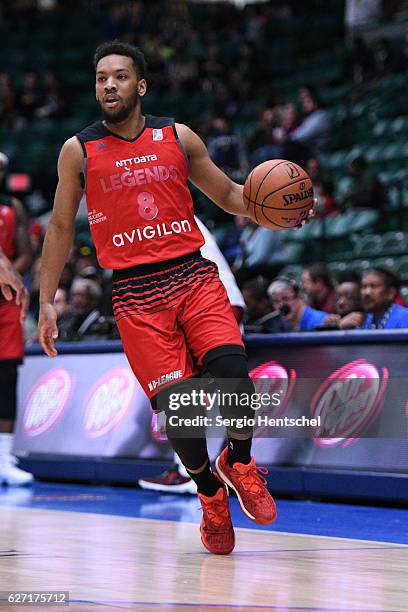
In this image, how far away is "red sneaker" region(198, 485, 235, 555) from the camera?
5156 millimetres

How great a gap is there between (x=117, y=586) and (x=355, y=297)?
193 inches

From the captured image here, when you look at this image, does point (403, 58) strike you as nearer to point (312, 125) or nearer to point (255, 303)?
point (312, 125)

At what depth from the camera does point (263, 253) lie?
11336 millimetres

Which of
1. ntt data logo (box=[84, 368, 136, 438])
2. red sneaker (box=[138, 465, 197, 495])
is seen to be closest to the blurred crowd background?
ntt data logo (box=[84, 368, 136, 438])

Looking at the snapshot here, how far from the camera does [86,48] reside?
23.1 meters

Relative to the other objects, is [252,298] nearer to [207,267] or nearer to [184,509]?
[184,509]

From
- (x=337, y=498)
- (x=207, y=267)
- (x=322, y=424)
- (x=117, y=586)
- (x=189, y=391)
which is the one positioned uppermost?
(x=207, y=267)

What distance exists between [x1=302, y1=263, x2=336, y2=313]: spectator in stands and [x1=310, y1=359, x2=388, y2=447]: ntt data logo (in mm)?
2416

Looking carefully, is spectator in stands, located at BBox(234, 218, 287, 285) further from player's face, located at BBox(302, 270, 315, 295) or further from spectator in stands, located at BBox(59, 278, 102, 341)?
spectator in stands, located at BBox(59, 278, 102, 341)

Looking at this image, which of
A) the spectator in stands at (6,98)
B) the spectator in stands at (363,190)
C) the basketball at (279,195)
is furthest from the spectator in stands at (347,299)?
the spectator in stands at (6,98)

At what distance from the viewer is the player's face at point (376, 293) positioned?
7957 mm

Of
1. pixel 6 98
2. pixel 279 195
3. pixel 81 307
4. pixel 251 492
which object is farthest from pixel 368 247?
pixel 6 98

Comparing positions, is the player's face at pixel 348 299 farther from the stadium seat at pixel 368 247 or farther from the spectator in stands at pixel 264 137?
the spectator in stands at pixel 264 137

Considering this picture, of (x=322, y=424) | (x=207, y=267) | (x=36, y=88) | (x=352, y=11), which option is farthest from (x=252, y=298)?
(x=36, y=88)
